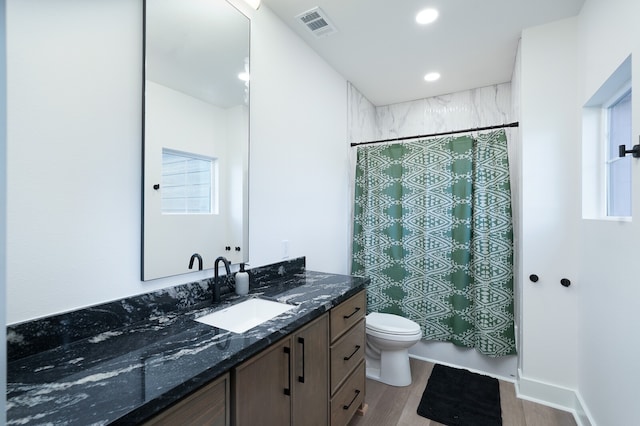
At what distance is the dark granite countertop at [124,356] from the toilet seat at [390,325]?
1031 mm

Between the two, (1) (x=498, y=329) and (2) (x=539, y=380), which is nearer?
(2) (x=539, y=380)

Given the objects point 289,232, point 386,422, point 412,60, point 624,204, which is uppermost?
point 412,60

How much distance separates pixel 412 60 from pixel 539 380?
8.71 ft

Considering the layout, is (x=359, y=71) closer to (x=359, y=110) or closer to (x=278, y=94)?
(x=359, y=110)

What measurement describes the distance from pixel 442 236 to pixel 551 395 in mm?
1315

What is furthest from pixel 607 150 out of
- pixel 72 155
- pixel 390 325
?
pixel 72 155

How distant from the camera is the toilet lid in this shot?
225 centimetres

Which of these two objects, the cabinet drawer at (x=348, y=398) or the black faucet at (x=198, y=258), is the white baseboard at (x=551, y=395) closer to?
the cabinet drawer at (x=348, y=398)

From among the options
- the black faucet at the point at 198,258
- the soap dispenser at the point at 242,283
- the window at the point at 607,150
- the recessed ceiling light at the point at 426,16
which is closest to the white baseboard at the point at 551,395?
the window at the point at 607,150

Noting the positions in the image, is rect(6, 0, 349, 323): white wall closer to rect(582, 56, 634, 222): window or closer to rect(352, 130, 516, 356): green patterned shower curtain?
rect(352, 130, 516, 356): green patterned shower curtain

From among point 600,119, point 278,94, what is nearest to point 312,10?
point 278,94

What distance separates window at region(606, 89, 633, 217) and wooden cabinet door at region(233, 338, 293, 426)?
1885 millimetres

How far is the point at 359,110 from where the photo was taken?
10.4 ft

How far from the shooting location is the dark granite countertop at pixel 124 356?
0.70 meters
